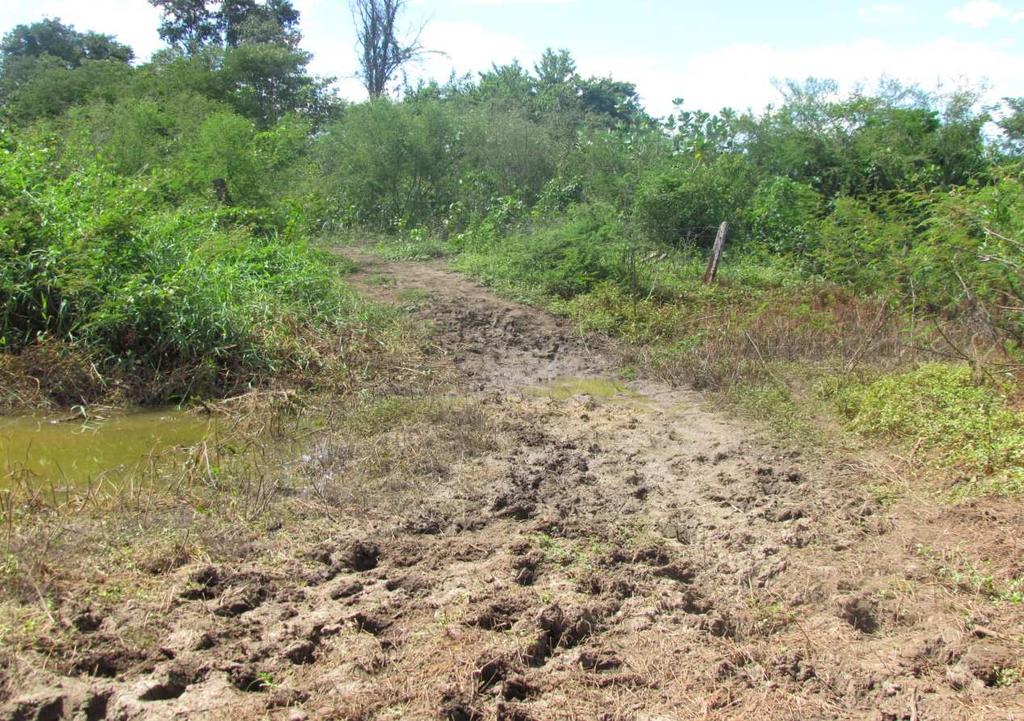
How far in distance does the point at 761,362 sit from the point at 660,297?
302cm

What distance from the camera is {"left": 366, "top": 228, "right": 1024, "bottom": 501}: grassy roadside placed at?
5469 mm

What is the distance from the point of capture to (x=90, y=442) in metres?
6.20

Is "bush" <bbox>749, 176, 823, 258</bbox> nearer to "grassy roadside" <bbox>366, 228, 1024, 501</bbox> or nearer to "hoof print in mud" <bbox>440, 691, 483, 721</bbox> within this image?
"grassy roadside" <bbox>366, 228, 1024, 501</bbox>

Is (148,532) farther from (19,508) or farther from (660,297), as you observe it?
(660,297)

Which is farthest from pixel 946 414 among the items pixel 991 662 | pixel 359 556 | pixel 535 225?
pixel 535 225

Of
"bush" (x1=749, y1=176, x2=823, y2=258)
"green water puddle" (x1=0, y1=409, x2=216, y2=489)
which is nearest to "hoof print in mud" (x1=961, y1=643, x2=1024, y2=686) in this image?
"green water puddle" (x1=0, y1=409, x2=216, y2=489)

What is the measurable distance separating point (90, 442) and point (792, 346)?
6.27 meters

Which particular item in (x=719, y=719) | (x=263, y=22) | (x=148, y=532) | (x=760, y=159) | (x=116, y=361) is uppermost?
(x=263, y=22)

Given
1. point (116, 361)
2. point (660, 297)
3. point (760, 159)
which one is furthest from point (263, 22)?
point (116, 361)

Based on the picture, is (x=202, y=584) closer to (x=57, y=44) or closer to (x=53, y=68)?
(x=53, y=68)

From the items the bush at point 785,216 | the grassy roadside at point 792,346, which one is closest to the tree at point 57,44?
the grassy roadside at point 792,346

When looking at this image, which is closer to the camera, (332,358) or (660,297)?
(332,358)

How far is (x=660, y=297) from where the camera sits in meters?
10.7

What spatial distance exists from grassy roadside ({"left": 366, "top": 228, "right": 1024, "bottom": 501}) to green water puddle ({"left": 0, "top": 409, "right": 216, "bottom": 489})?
14.0 ft
